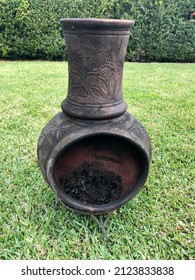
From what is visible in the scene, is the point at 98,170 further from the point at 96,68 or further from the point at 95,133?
the point at 96,68

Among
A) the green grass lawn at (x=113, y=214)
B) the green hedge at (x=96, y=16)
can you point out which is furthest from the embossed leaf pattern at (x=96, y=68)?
the green hedge at (x=96, y=16)

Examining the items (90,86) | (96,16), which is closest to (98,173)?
(90,86)

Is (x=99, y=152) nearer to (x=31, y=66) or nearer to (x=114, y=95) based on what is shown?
(x=114, y=95)

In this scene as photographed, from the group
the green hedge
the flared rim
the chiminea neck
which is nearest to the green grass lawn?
the chiminea neck

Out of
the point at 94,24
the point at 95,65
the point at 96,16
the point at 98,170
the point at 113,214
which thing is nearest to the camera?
the point at 94,24

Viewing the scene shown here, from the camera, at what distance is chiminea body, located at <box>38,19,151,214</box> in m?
1.48

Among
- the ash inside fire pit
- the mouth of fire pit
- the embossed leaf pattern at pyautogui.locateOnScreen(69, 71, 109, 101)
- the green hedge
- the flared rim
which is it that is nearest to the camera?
the flared rim

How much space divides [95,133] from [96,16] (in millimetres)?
6462

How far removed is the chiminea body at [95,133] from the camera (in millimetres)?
1479

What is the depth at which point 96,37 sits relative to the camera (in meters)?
1.44

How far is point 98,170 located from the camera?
1.84m

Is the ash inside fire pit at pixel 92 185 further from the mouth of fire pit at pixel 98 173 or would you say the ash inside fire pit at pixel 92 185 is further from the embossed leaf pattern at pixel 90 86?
the embossed leaf pattern at pixel 90 86

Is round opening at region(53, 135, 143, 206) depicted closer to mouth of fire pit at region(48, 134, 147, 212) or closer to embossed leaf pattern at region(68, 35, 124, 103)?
mouth of fire pit at region(48, 134, 147, 212)

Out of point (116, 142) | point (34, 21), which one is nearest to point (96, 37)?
point (116, 142)
